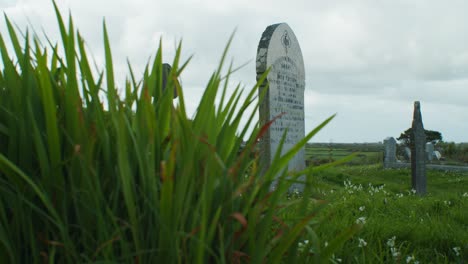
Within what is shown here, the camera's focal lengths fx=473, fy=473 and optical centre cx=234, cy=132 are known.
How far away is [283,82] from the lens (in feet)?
30.0

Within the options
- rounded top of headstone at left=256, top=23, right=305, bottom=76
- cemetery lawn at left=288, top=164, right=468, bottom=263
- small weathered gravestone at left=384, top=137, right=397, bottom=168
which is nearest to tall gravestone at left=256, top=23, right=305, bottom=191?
rounded top of headstone at left=256, top=23, right=305, bottom=76

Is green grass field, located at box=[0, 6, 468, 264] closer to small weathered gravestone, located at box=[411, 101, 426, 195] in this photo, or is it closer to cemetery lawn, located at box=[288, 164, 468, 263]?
cemetery lawn, located at box=[288, 164, 468, 263]

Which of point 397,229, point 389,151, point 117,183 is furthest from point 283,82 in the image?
point 389,151

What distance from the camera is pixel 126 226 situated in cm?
112

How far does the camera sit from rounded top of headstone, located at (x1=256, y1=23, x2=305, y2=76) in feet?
28.7

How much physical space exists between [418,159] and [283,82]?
3.59 metres

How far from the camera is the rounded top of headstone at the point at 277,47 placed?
28.7ft

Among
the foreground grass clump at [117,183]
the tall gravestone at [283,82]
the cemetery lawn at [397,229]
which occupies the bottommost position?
the cemetery lawn at [397,229]

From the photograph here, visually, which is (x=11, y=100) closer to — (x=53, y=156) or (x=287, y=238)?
(x=53, y=156)

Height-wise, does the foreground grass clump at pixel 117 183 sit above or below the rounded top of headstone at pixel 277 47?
below

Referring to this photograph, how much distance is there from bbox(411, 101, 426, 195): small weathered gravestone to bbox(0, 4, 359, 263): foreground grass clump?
9.64m

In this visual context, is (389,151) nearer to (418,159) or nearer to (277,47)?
(418,159)

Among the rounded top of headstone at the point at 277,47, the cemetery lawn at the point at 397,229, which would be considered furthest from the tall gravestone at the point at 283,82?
the cemetery lawn at the point at 397,229

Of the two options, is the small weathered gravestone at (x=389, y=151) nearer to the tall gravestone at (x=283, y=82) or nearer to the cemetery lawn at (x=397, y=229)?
the tall gravestone at (x=283, y=82)
